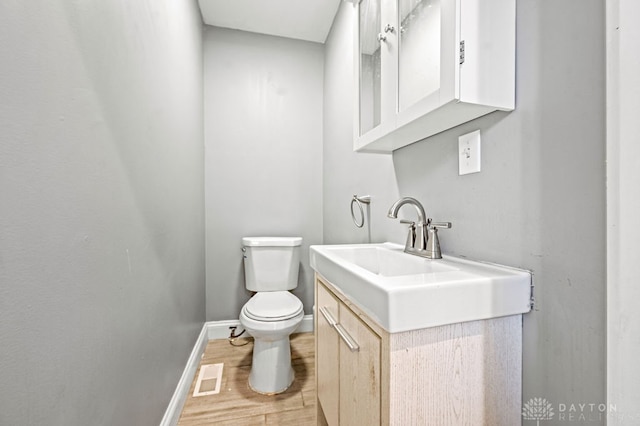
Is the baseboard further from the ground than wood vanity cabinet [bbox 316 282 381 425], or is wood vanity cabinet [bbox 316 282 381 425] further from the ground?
wood vanity cabinet [bbox 316 282 381 425]

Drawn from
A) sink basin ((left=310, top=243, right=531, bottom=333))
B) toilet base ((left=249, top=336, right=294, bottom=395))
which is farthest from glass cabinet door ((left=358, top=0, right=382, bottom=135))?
toilet base ((left=249, top=336, right=294, bottom=395))

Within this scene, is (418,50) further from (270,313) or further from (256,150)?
(256,150)

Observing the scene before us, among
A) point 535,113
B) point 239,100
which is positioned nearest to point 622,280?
point 535,113

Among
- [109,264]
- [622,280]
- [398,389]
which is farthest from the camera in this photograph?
[109,264]

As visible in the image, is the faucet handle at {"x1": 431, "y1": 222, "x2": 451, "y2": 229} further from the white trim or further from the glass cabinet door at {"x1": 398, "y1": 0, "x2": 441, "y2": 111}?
the white trim

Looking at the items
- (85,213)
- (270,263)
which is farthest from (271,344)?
(85,213)

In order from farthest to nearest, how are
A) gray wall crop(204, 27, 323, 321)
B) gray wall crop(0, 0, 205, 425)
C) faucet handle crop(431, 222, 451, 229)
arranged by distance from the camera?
gray wall crop(204, 27, 323, 321)
faucet handle crop(431, 222, 451, 229)
gray wall crop(0, 0, 205, 425)

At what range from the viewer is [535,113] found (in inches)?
24.5

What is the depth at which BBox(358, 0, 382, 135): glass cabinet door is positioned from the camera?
40.6 inches

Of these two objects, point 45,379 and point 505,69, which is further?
point 505,69

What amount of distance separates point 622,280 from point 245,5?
2.27 metres

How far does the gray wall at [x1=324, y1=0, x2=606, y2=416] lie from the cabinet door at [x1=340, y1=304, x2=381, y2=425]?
1.18ft

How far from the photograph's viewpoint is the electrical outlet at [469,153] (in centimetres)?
76

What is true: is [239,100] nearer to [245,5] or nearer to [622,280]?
[245,5]
